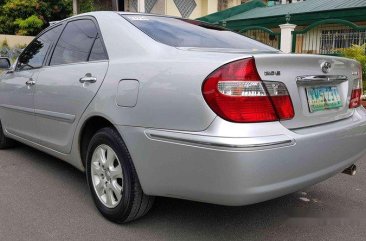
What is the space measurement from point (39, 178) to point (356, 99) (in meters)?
3.04

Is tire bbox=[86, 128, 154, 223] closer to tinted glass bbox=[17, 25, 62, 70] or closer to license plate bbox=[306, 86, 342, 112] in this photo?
license plate bbox=[306, 86, 342, 112]

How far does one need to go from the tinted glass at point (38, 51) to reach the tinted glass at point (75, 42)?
0.21 meters

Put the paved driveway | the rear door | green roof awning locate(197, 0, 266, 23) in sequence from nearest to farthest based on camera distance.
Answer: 1. the paved driveway
2. the rear door
3. green roof awning locate(197, 0, 266, 23)

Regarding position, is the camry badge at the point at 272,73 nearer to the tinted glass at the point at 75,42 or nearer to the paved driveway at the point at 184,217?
the paved driveway at the point at 184,217

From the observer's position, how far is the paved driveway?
2.86 meters

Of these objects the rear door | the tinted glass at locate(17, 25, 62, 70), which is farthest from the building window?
the rear door

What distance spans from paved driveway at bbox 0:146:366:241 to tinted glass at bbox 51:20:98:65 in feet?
3.92

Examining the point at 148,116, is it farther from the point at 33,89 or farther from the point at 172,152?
the point at 33,89

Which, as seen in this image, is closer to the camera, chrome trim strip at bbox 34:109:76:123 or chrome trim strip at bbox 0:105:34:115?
chrome trim strip at bbox 34:109:76:123

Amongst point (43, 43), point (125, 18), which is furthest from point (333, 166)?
point (43, 43)

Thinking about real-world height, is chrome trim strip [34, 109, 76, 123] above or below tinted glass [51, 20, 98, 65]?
below

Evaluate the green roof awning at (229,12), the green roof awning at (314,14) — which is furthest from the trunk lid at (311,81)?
the green roof awning at (229,12)

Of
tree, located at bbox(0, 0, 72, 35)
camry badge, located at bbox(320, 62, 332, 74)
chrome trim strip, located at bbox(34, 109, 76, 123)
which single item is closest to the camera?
camry badge, located at bbox(320, 62, 332, 74)

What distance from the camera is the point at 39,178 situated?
13.3ft
